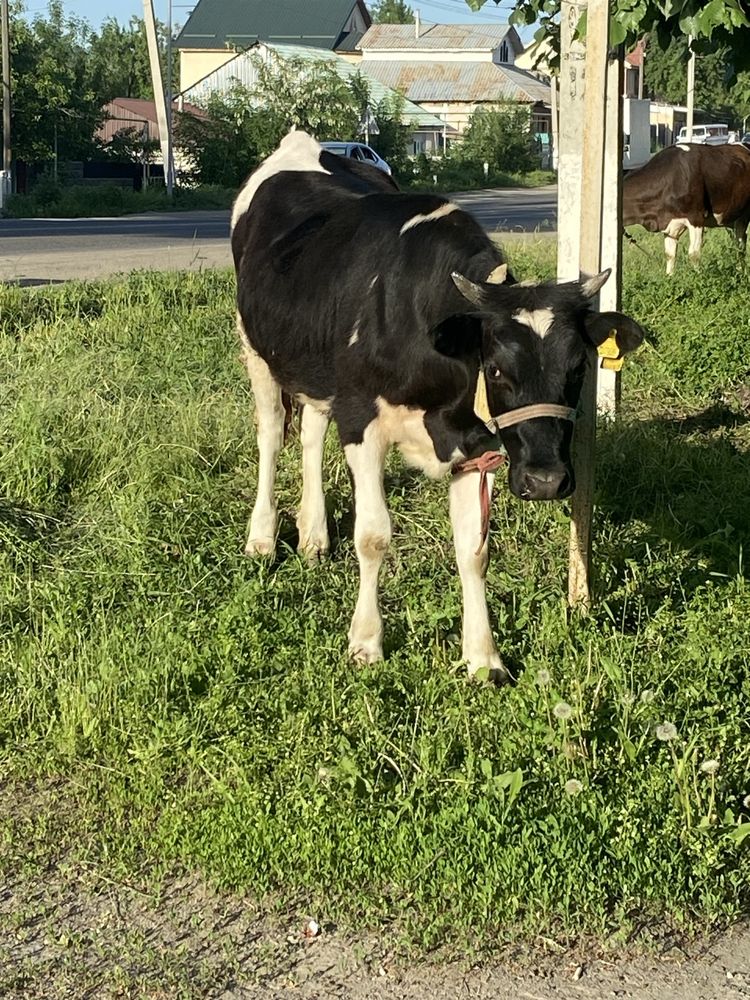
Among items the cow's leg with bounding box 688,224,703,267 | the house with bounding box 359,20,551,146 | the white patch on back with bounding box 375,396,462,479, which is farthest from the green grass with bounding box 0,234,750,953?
the house with bounding box 359,20,551,146

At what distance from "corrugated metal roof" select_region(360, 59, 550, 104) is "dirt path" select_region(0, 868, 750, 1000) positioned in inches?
2911

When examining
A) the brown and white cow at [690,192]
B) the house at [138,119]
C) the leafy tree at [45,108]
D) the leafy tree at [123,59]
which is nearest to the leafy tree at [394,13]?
the leafy tree at [123,59]

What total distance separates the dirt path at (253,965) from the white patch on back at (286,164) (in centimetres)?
461

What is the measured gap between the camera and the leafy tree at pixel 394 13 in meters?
137

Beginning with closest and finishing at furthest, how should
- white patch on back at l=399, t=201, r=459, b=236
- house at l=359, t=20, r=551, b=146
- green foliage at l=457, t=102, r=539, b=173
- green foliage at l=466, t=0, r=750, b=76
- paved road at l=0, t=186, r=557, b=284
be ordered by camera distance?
white patch on back at l=399, t=201, r=459, b=236
green foliage at l=466, t=0, r=750, b=76
paved road at l=0, t=186, r=557, b=284
green foliage at l=457, t=102, r=539, b=173
house at l=359, t=20, r=551, b=146

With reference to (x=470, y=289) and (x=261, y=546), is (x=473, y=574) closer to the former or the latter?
(x=470, y=289)

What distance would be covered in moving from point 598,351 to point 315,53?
209 ft

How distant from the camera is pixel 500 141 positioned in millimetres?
60406

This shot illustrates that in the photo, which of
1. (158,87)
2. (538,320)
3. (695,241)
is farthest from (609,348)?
(158,87)

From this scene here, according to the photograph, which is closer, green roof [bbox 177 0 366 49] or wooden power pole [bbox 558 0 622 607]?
wooden power pole [bbox 558 0 622 607]

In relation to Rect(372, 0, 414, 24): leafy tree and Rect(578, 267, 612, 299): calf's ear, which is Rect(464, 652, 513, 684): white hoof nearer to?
Rect(578, 267, 612, 299): calf's ear

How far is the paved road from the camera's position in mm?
16688

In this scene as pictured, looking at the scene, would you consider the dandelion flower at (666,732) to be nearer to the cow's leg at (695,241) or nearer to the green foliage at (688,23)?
the green foliage at (688,23)

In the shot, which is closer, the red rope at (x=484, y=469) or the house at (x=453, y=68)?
the red rope at (x=484, y=469)
